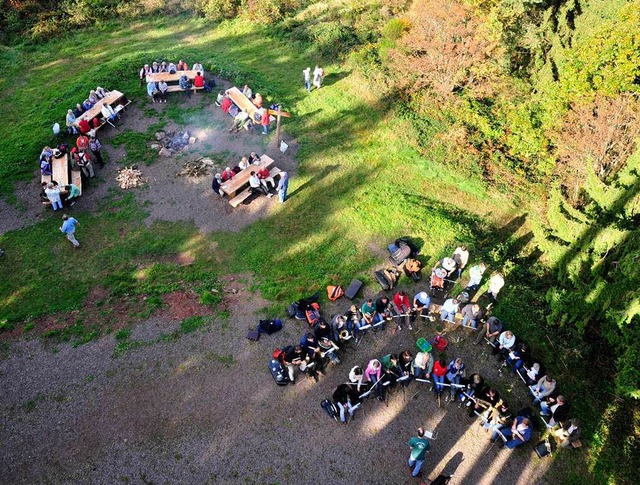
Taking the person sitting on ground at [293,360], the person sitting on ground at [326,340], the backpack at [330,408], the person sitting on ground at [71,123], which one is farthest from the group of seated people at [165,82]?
the backpack at [330,408]

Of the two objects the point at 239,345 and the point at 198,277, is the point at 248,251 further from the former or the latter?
the point at 239,345

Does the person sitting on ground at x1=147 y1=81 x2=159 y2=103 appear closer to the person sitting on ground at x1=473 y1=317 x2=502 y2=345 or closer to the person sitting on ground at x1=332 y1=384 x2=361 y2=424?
the person sitting on ground at x1=332 y1=384 x2=361 y2=424

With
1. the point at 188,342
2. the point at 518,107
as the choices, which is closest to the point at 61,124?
the point at 188,342

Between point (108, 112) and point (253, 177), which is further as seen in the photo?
point (108, 112)

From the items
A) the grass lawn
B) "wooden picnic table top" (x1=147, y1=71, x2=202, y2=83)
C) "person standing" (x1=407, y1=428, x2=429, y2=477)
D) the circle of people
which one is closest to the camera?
"person standing" (x1=407, y1=428, x2=429, y2=477)

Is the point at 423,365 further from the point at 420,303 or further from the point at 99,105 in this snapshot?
the point at 99,105

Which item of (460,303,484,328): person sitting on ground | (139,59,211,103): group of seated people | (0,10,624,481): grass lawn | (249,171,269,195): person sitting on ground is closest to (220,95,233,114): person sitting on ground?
(139,59,211,103): group of seated people

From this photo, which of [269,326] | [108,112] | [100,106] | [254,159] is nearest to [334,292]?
[269,326]
